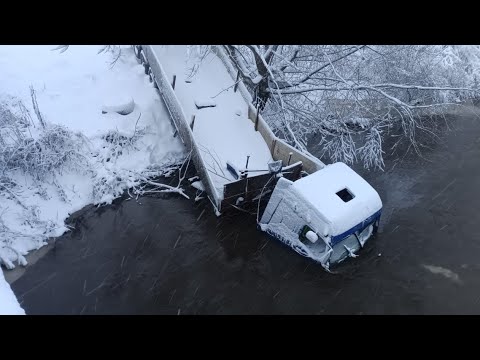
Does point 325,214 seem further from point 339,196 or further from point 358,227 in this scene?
point 358,227

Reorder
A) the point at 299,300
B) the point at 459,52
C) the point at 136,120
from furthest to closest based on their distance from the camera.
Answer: the point at 459,52 < the point at 136,120 < the point at 299,300

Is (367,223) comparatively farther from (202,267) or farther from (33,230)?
(33,230)

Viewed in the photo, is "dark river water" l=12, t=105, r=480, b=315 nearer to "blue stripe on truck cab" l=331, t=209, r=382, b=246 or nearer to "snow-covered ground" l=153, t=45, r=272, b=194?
"blue stripe on truck cab" l=331, t=209, r=382, b=246

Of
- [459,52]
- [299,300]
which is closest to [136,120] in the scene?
[299,300]

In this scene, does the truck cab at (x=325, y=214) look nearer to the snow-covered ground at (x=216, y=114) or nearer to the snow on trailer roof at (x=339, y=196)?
the snow on trailer roof at (x=339, y=196)

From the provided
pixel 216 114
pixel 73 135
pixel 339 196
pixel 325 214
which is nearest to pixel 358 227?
pixel 339 196

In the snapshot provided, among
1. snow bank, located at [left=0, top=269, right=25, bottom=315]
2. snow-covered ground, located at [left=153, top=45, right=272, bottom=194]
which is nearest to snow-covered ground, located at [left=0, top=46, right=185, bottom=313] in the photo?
snow bank, located at [left=0, top=269, right=25, bottom=315]

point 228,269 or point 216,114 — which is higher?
point 216,114
